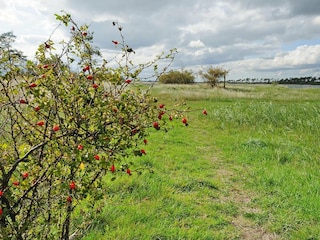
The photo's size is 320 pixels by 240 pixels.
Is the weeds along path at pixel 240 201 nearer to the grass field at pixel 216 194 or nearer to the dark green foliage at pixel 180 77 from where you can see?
the grass field at pixel 216 194

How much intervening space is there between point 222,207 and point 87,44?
3.52 metres

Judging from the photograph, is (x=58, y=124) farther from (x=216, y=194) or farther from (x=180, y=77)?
(x=180, y=77)

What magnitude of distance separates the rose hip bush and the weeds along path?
2.57 meters

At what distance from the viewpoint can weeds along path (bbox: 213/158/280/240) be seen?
14.5 feet

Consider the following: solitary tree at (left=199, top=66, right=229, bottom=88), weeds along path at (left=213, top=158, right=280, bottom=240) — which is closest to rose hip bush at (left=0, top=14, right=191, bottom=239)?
weeds along path at (left=213, top=158, right=280, bottom=240)

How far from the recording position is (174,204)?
5090mm

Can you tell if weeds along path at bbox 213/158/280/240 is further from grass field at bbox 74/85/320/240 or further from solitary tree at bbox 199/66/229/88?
solitary tree at bbox 199/66/229/88

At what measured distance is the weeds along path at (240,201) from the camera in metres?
4.43

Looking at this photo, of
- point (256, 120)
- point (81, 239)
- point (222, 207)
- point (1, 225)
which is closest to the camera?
point (1, 225)

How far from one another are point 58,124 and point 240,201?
13.0 feet

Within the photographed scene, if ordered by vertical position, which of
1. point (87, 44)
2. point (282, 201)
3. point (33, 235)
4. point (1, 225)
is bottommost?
point (282, 201)

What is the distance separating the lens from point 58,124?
8.47 feet

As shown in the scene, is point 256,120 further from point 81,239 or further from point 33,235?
point 33,235

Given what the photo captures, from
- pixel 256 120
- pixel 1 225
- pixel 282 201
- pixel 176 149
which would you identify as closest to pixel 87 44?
pixel 1 225
